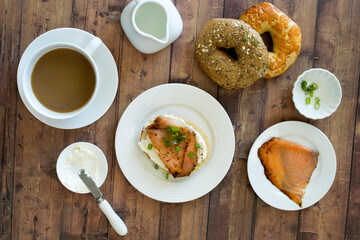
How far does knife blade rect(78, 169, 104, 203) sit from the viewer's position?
1510mm

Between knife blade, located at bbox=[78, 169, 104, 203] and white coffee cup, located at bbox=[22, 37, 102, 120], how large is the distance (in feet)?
0.88

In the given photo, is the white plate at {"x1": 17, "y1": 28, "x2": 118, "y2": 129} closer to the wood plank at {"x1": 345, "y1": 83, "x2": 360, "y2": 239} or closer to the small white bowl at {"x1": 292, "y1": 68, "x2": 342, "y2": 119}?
the small white bowl at {"x1": 292, "y1": 68, "x2": 342, "y2": 119}

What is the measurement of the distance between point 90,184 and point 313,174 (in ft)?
3.52

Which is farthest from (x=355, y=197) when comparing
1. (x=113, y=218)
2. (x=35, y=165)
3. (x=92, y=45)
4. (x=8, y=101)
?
(x=8, y=101)

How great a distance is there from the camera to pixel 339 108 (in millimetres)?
1751

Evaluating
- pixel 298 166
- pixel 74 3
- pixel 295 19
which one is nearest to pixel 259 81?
pixel 295 19

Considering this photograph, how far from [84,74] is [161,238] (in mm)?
867

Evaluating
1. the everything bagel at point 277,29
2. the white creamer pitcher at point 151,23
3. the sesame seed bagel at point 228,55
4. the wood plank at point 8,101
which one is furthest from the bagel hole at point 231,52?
the wood plank at point 8,101

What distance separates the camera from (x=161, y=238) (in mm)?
1707

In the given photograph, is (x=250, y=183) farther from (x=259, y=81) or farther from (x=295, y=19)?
(x=295, y=19)

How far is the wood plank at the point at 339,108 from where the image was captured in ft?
5.65

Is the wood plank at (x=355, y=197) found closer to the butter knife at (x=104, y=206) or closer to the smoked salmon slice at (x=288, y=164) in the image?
the smoked salmon slice at (x=288, y=164)

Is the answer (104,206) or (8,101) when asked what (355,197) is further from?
(8,101)

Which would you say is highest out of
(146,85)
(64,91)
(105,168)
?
(64,91)
